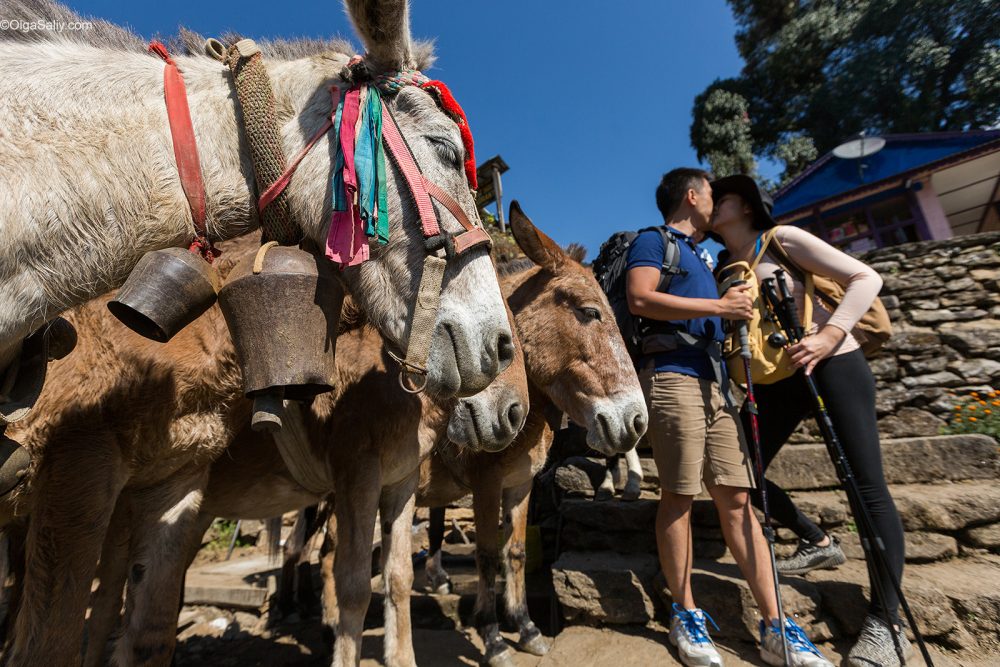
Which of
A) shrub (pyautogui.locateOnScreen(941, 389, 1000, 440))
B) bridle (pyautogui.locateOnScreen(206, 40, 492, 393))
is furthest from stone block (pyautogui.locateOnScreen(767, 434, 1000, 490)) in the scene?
bridle (pyautogui.locateOnScreen(206, 40, 492, 393))

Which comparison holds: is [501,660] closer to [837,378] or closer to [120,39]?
[837,378]

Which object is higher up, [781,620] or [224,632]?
[781,620]


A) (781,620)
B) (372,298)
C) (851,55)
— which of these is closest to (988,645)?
(781,620)

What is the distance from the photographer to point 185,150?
1244 millimetres

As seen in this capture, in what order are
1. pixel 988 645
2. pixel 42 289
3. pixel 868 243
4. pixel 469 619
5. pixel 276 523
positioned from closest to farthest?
pixel 42 289, pixel 988 645, pixel 469 619, pixel 276 523, pixel 868 243

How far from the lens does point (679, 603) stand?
282 cm

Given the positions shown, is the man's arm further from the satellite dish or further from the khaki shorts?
the satellite dish

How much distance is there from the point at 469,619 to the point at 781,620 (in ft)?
8.87

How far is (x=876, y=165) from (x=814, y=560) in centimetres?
1704

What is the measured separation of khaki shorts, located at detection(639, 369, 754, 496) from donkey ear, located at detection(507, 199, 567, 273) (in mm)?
1344

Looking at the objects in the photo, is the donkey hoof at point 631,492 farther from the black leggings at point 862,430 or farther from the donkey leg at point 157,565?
the donkey leg at point 157,565

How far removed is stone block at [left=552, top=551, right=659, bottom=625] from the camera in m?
3.41

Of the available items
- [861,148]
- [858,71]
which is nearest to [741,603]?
[861,148]

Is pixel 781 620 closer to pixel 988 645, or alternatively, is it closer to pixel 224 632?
pixel 988 645
